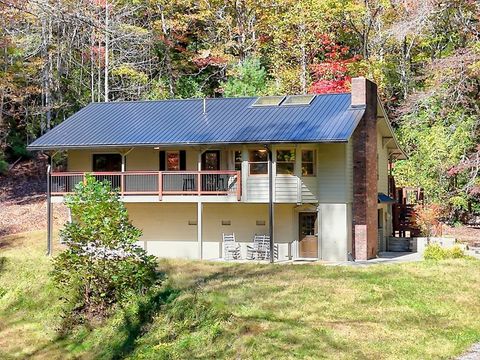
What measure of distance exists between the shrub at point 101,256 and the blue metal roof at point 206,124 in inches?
245

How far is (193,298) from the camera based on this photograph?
1817 centimetres

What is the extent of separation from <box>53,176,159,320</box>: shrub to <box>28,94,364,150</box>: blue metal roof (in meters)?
6.22

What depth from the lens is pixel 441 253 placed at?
24.2 m

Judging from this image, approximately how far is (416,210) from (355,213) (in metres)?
5.89

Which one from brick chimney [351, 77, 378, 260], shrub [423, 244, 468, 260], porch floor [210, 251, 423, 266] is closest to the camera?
porch floor [210, 251, 423, 266]

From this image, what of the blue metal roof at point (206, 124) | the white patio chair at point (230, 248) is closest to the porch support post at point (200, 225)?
the white patio chair at point (230, 248)

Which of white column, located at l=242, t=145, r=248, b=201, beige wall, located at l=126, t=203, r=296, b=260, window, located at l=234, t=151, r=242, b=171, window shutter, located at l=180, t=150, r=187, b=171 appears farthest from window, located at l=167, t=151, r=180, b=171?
white column, located at l=242, t=145, r=248, b=201

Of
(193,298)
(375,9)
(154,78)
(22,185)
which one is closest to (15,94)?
(22,185)

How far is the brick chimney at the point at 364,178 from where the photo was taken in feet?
82.4

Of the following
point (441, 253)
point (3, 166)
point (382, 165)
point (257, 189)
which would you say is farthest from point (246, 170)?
point (3, 166)

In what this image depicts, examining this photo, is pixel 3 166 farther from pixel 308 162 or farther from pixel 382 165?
pixel 382 165

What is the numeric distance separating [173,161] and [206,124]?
7.11 feet

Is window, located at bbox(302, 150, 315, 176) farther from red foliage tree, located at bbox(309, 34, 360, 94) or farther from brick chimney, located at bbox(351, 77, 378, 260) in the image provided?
red foliage tree, located at bbox(309, 34, 360, 94)

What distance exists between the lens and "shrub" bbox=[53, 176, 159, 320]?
63.6 feet
